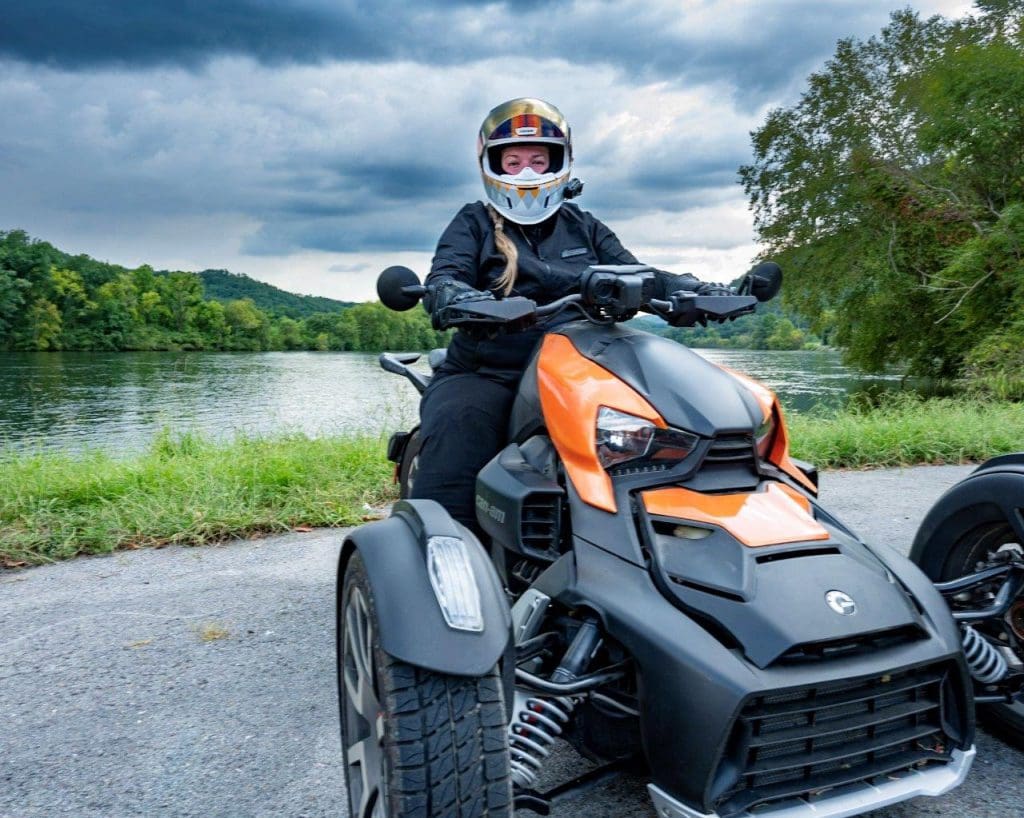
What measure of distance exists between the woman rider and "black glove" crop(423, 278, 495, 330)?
0.18 m

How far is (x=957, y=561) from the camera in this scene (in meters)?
2.69

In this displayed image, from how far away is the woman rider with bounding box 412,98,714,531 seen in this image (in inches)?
114

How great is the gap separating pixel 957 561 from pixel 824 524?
35.4 inches

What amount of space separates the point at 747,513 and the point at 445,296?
1.15 meters

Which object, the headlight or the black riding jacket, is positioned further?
the black riding jacket

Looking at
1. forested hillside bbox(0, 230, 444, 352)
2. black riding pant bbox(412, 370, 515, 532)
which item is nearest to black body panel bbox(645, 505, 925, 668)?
black riding pant bbox(412, 370, 515, 532)

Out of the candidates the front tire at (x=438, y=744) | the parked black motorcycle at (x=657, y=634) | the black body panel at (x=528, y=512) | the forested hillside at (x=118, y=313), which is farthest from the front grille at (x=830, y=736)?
the forested hillside at (x=118, y=313)

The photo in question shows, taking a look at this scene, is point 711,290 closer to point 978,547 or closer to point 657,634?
point 978,547

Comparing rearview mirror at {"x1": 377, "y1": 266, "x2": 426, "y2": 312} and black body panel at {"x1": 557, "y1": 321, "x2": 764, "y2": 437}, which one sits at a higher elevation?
rearview mirror at {"x1": 377, "y1": 266, "x2": 426, "y2": 312}

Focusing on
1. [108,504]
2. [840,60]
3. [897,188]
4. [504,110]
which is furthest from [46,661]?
[840,60]

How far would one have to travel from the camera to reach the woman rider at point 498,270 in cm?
288

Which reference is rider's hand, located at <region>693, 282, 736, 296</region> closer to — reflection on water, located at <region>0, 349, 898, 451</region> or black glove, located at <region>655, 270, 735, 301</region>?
black glove, located at <region>655, 270, 735, 301</region>

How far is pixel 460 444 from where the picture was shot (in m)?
2.88

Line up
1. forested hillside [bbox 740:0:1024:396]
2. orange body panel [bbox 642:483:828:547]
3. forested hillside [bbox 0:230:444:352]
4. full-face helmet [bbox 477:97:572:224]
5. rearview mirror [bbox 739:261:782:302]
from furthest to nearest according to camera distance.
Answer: forested hillside [bbox 0:230:444:352]
forested hillside [bbox 740:0:1024:396]
full-face helmet [bbox 477:97:572:224]
rearview mirror [bbox 739:261:782:302]
orange body panel [bbox 642:483:828:547]
